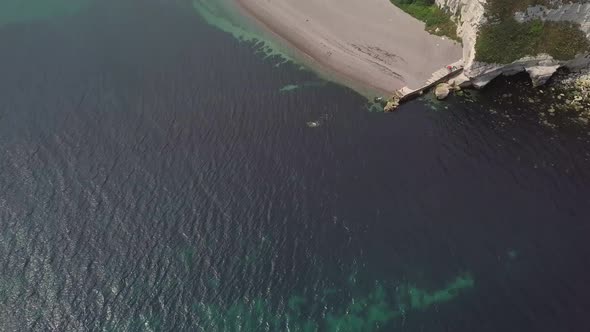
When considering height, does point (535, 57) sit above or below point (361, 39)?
above

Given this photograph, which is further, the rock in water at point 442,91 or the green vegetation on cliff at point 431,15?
the green vegetation on cliff at point 431,15

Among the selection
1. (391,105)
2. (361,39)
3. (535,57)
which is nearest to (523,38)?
(535,57)

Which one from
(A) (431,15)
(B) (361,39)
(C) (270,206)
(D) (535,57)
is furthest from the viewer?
(A) (431,15)

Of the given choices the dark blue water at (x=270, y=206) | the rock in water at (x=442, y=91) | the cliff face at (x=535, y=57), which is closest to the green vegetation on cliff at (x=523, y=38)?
the cliff face at (x=535, y=57)

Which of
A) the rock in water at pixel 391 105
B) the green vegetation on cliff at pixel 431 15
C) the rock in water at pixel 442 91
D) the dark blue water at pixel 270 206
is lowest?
the dark blue water at pixel 270 206

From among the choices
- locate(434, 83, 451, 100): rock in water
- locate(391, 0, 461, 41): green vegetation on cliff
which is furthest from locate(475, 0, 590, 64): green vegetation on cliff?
locate(391, 0, 461, 41): green vegetation on cliff

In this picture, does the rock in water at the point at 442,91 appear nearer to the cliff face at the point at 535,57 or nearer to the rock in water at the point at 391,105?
the cliff face at the point at 535,57

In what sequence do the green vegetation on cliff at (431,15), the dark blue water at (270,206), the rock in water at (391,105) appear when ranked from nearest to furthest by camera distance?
1. the dark blue water at (270,206)
2. the rock in water at (391,105)
3. the green vegetation on cliff at (431,15)

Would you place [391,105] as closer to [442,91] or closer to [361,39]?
[442,91]

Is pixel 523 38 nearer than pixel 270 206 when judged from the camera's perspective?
No
